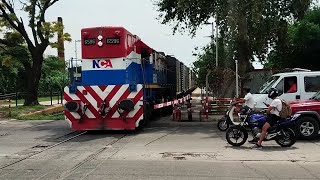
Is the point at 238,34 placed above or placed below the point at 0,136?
above

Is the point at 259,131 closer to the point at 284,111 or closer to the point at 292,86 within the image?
the point at 284,111

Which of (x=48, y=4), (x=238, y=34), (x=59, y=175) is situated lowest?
(x=59, y=175)

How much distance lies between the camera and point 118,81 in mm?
15688

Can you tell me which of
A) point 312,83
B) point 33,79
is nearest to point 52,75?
point 33,79

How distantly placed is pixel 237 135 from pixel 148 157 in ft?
9.24

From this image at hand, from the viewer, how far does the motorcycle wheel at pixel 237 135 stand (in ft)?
40.2

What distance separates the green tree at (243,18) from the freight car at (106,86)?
4.63 m

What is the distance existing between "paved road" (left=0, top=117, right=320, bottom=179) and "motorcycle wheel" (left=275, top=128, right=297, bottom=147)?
0.24 m

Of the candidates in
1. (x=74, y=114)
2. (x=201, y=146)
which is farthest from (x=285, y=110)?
(x=74, y=114)

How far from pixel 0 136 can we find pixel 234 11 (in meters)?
10.3

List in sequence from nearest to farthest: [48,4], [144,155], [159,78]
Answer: [144,155] → [159,78] → [48,4]

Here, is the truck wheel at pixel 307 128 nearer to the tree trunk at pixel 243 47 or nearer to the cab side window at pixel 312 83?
the cab side window at pixel 312 83

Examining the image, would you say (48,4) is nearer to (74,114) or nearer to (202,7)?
(202,7)

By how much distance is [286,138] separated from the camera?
1197cm
